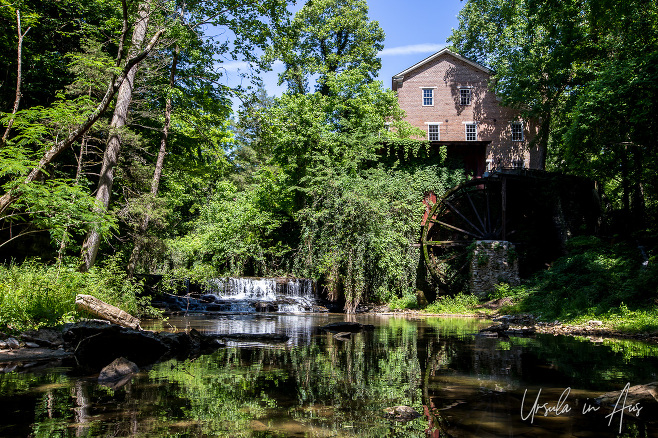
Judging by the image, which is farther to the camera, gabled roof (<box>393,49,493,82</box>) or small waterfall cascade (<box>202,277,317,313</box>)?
gabled roof (<box>393,49,493,82</box>)

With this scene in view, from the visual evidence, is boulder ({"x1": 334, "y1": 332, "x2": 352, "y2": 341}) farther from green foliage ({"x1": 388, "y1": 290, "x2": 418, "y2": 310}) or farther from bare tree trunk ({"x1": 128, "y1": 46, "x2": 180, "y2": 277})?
green foliage ({"x1": 388, "y1": 290, "x2": 418, "y2": 310})

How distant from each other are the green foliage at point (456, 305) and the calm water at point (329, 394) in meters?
9.72

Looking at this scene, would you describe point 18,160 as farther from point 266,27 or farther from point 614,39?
point 614,39

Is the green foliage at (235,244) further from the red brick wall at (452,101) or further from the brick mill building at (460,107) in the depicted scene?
the brick mill building at (460,107)

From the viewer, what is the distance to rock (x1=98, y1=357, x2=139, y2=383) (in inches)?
165

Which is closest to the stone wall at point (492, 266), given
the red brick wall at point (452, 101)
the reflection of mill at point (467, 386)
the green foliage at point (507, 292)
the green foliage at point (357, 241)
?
the green foliage at point (507, 292)

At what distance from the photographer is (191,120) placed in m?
13.9

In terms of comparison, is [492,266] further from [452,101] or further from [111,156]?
[452,101]

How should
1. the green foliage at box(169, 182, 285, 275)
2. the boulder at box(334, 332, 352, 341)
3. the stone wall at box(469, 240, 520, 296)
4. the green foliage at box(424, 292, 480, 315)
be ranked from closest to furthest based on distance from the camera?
the boulder at box(334, 332, 352, 341)
the green foliage at box(424, 292, 480, 315)
the stone wall at box(469, 240, 520, 296)
the green foliage at box(169, 182, 285, 275)

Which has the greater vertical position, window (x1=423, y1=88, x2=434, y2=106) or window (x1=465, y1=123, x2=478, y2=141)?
window (x1=423, y1=88, x2=434, y2=106)

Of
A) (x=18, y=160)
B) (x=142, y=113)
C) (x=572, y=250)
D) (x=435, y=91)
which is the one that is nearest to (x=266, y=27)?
(x=142, y=113)

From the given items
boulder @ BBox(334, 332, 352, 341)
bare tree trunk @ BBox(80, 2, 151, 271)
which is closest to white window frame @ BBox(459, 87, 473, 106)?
bare tree trunk @ BBox(80, 2, 151, 271)

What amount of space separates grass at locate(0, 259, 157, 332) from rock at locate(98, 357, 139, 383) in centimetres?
270

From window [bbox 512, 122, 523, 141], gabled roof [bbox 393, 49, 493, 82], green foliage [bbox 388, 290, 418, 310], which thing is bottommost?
green foliage [bbox 388, 290, 418, 310]
